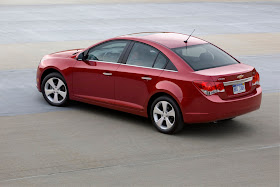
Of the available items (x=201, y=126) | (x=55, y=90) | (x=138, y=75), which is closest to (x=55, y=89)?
(x=55, y=90)

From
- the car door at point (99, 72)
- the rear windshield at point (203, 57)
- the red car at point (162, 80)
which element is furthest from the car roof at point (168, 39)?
the car door at point (99, 72)

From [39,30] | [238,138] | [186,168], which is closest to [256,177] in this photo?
[186,168]

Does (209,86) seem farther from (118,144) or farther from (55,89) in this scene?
(55,89)

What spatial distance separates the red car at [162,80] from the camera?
8594 millimetres

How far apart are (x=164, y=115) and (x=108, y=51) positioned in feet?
5.50

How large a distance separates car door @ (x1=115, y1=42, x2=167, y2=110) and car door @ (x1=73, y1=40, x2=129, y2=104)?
0.18m

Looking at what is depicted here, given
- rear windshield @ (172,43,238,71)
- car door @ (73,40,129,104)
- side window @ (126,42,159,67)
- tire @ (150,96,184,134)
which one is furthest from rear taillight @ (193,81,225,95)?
car door @ (73,40,129,104)

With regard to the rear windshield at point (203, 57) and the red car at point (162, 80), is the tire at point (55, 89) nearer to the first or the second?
the red car at point (162, 80)

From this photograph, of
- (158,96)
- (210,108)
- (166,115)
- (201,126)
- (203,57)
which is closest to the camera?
(210,108)

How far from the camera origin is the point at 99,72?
9.77 meters

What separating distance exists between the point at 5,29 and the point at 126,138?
12.7 metres

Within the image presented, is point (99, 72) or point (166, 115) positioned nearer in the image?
point (166, 115)

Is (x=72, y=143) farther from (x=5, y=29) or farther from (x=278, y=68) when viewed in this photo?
(x=5, y=29)

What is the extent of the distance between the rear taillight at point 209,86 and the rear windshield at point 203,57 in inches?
13.8
